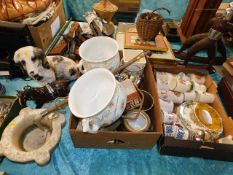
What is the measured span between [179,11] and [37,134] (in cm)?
126

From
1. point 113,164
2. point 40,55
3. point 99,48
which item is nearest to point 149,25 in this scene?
point 99,48

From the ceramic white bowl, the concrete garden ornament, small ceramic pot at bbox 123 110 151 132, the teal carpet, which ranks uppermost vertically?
the ceramic white bowl

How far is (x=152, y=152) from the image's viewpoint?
0.64m

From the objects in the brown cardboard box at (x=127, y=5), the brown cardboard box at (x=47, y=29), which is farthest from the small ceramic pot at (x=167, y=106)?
the brown cardboard box at (x=127, y=5)

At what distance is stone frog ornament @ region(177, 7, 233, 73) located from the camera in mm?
745

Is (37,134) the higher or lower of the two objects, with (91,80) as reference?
lower

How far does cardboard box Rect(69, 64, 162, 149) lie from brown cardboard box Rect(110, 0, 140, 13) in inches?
29.0

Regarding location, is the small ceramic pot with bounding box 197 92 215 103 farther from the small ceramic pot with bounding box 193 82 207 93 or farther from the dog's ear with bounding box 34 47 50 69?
the dog's ear with bounding box 34 47 50 69

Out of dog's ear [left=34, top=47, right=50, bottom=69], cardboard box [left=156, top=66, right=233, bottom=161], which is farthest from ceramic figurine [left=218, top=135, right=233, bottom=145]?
dog's ear [left=34, top=47, right=50, bottom=69]

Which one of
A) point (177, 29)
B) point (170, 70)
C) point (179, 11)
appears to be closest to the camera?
point (170, 70)

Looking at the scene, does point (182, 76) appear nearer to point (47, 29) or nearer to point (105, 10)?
point (105, 10)

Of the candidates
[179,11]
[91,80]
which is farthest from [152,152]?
[179,11]

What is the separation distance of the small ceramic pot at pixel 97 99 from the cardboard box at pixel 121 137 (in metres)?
0.05

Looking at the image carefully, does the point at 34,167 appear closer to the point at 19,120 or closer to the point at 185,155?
the point at 19,120
